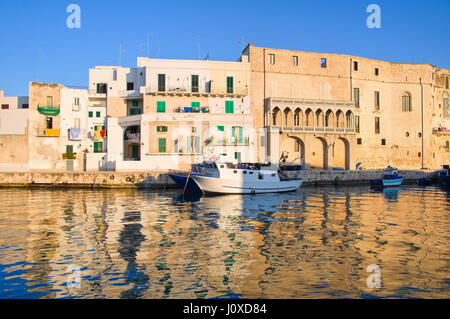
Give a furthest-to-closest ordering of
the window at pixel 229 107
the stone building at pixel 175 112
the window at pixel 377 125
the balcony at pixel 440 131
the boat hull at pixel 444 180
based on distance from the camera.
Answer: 1. the balcony at pixel 440 131
2. the window at pixel 377 125
3. the window at pixel 229 107
4. the boat hull at pixel 444 180
5. the stone building at pixel 175 112

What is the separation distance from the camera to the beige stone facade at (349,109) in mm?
43375

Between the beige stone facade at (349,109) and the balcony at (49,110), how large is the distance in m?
22.5

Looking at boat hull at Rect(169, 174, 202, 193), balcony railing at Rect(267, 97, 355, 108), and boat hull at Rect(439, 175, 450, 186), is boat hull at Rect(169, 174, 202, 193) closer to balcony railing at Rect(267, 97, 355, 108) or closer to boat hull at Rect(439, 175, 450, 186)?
balcony railing at Rect(267, 97, 355, 108)

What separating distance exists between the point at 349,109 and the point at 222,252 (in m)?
38.2

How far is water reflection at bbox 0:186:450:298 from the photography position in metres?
8.23

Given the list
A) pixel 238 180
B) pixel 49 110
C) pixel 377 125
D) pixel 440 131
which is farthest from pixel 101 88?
pixel 440 131

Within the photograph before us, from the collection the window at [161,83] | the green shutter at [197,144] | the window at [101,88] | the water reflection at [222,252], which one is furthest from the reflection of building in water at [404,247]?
Result: the window at [101,88]

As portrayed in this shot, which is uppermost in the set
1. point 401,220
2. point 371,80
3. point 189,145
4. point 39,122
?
point 371,80

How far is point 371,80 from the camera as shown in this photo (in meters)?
48.8

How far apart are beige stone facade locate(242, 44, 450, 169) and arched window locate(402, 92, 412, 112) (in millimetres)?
124

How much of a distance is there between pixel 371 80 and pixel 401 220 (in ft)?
117

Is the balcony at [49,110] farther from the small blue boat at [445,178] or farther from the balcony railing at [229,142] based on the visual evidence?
the small blue boat at [445,178]
